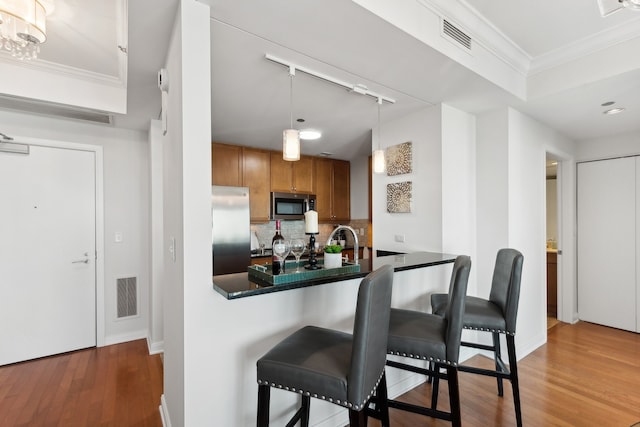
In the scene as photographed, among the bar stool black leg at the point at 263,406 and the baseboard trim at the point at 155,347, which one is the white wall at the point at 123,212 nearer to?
the baseboard trim at the point at 155,347

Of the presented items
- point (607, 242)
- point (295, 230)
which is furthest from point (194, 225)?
point (607, 242)

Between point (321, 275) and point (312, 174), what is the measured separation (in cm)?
319

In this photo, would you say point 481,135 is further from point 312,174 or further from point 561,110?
point 312,174

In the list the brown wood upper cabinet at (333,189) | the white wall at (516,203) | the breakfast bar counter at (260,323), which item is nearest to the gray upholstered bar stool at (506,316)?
the breakfast bar counter at (260,323)

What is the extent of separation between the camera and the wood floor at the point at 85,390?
6.71 feet

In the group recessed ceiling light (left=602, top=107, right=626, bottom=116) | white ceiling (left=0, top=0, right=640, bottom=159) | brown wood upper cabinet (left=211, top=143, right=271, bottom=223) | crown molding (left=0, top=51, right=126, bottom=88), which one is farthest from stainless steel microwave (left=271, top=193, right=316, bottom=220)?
recessed ceiling light (left=602, top=107, right=626, bottom=116)

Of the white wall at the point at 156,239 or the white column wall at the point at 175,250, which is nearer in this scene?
the white column wall at the point at 175,250

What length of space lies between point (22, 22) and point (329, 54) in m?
1.69

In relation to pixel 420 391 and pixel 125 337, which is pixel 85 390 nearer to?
pixel 125 337

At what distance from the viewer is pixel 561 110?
2863mm

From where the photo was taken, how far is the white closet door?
11.8 ft

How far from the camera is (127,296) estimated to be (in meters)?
3.39

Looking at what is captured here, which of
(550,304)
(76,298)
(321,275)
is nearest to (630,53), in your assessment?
(321,275)

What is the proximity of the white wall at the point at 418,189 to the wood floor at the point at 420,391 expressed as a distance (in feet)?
4.00
